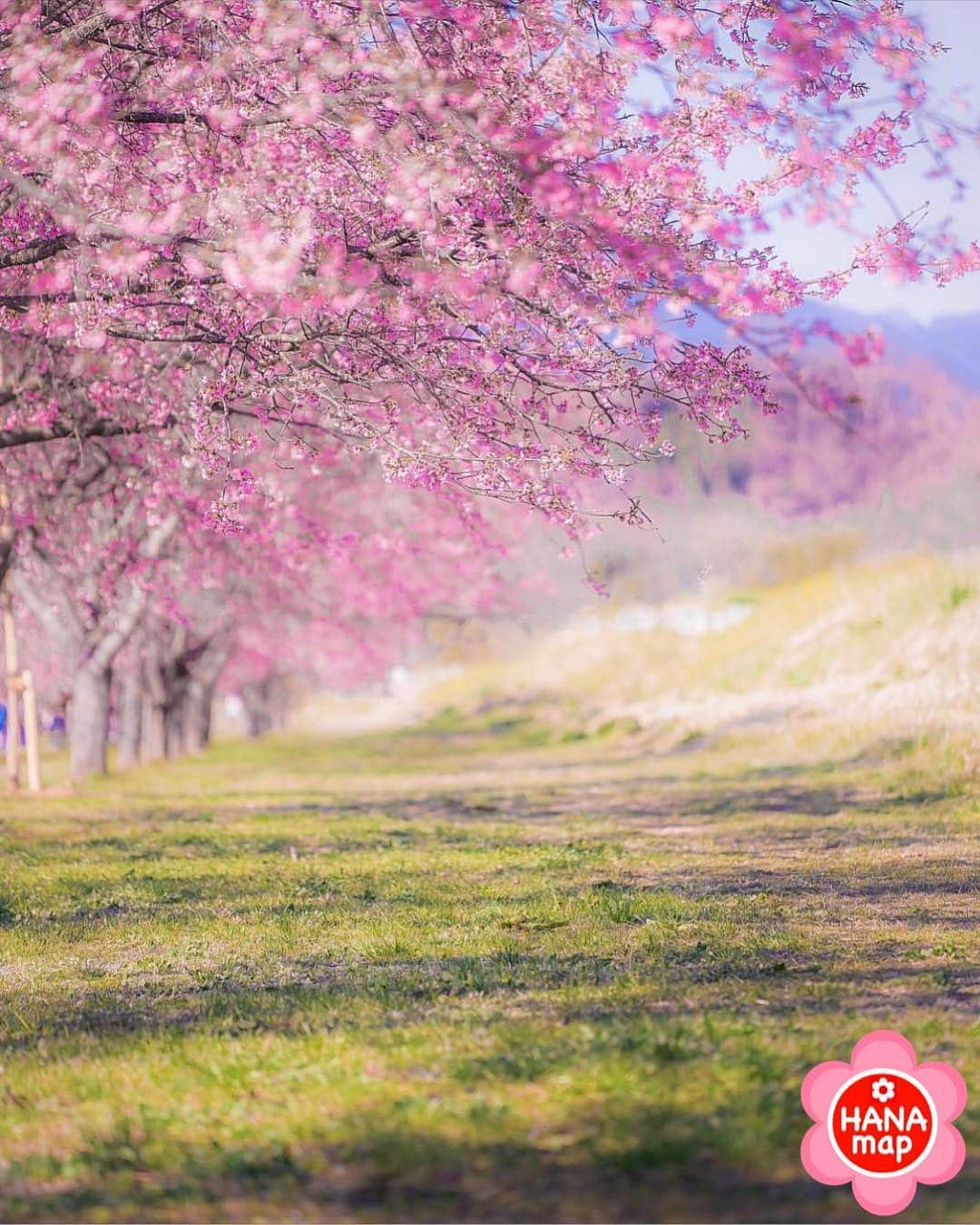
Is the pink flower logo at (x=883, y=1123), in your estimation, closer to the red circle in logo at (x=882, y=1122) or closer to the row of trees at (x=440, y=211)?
the red circle in logo at (x=882, y=1122)

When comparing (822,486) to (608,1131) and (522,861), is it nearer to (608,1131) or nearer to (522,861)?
(522,861)

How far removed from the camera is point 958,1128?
15.4 feet

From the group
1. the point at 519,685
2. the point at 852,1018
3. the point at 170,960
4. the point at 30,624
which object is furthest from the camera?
the point at 519,685

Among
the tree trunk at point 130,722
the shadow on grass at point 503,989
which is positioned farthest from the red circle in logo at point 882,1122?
the tree trunk at point 130,722

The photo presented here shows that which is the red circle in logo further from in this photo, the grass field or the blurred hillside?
the blurred hillside

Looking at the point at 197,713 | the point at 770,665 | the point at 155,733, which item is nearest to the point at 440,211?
the point at 770,665

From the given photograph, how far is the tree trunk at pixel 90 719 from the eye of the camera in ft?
84.3

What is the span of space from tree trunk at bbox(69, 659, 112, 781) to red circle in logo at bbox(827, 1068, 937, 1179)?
22146mm

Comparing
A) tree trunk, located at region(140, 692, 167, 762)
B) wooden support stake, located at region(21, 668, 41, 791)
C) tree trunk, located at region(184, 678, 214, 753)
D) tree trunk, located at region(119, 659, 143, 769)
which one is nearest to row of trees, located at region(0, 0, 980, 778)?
wooden support stake, located at region(21, 668, 41, 791)

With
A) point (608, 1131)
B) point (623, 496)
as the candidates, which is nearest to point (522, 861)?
point (623, 496)

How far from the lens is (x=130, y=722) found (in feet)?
109

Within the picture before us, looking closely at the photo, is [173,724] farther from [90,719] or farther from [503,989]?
[503,989]

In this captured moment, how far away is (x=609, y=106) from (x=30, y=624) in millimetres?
27981

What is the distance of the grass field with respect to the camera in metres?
4.41
